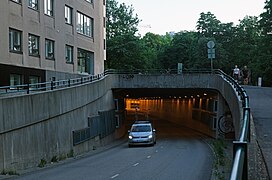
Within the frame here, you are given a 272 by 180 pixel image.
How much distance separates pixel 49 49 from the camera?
39156 mm

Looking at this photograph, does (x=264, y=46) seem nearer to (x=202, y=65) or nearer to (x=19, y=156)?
(x=202, y=65)

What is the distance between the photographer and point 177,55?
101 m

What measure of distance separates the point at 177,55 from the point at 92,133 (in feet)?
211

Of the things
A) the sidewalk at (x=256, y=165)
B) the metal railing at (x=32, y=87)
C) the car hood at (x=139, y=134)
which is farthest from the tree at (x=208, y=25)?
the sidewalk at (x=256, y=165)

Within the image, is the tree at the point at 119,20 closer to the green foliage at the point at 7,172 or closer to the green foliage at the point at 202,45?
the green foliage at the point at 202,45

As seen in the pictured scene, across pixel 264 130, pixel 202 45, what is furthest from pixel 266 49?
pixel 264 130

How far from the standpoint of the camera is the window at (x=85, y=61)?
47700 millimetres

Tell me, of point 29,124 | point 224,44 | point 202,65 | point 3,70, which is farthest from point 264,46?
point 29,124

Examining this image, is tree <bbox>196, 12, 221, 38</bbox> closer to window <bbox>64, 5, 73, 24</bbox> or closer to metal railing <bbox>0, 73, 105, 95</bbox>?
window <bbox>64, 5, 73, 24</bbox>

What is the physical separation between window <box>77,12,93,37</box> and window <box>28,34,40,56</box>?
10633 millimetres

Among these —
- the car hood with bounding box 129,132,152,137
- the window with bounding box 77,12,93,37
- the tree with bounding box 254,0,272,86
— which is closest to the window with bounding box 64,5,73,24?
the window with bounding box 77,12,93,37

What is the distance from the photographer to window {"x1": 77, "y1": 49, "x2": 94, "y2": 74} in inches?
1878

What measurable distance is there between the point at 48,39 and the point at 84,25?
10.7m

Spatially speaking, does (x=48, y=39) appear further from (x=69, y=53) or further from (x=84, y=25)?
(x=84, y=25)
